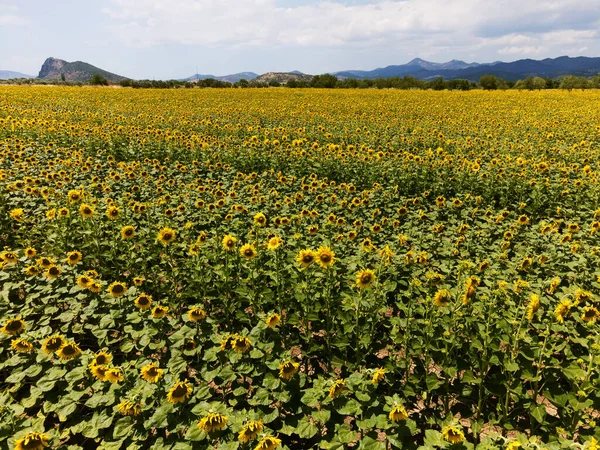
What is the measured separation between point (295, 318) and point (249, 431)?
1497 mm

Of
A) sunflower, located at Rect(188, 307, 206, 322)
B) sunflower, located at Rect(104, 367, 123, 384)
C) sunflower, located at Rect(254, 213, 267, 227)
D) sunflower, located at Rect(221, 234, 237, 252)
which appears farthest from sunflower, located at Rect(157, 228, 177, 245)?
sunflower, located at Rect(104, 367, 123, 384)

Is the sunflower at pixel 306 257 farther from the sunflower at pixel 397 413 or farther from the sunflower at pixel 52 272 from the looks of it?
the sunflower at pixel 52 272

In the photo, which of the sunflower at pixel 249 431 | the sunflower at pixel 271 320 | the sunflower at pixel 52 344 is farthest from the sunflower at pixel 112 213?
the sunflower at pixel 249 431

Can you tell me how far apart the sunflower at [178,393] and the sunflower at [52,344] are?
1.38 meters

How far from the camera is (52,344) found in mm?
3385

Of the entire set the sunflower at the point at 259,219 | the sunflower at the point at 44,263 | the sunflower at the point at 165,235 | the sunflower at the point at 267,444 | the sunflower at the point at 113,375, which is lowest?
the sunflower at the point at 267,444

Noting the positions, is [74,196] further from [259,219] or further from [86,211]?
[259,219]

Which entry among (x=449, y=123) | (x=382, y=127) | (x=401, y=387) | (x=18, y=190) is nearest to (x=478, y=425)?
(x=401, y=387)

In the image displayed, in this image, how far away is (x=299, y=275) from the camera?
177 inches

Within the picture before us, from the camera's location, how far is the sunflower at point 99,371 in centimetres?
310

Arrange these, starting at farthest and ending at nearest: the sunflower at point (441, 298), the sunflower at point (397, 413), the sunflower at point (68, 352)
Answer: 1. the sunflower at point (441, 298)
2. the sunflower at point (68, 352)
3. the sunflower at point (397, 413)

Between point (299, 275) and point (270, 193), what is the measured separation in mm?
3481

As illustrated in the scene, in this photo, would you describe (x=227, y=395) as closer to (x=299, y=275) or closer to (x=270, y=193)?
(x=299, y=275)

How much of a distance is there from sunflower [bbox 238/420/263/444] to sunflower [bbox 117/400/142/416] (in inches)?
38.2
